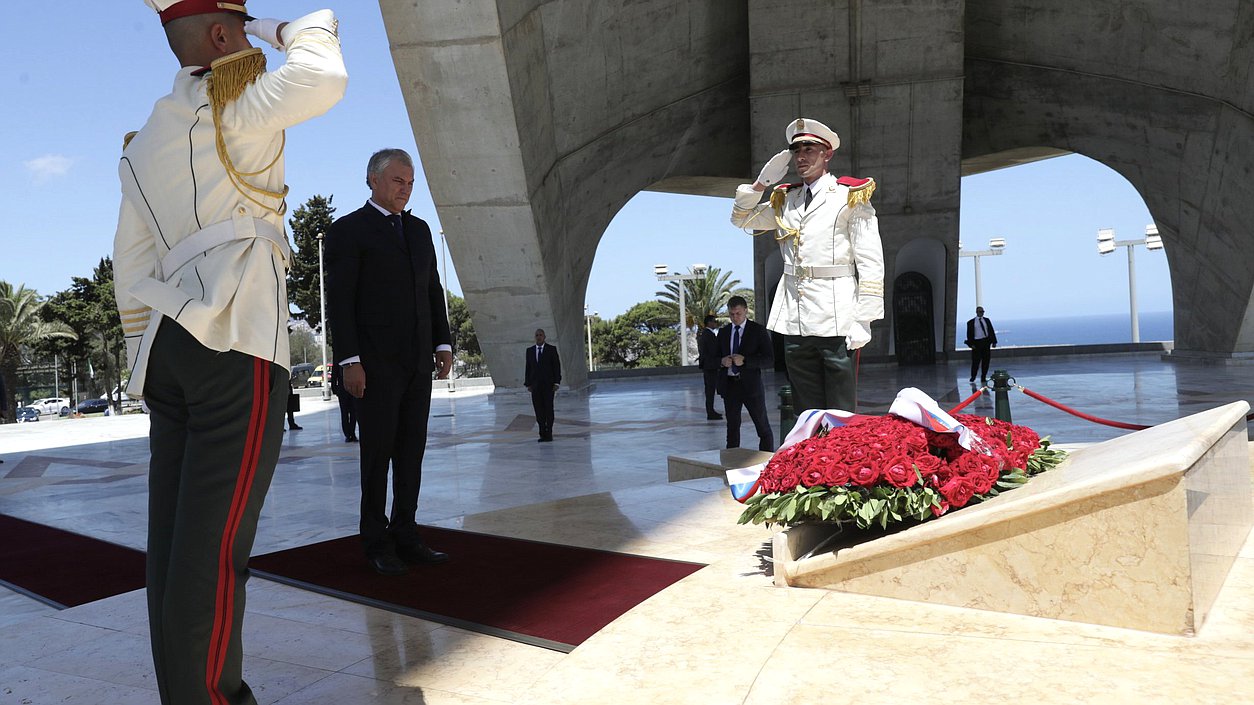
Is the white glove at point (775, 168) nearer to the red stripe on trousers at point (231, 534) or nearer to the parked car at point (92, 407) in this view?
the red stripe on trousers at point (231, 534)

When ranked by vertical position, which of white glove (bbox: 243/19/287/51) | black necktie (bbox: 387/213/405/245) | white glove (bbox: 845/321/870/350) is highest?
white glove (bbox: 243/19/287/51)

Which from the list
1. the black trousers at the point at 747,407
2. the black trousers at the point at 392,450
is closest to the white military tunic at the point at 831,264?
the black trousers at the point at 392,450

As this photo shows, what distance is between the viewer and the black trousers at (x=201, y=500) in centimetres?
207

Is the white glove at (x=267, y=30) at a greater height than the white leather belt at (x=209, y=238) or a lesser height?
greater

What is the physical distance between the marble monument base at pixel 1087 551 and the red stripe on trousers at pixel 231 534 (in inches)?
68.1

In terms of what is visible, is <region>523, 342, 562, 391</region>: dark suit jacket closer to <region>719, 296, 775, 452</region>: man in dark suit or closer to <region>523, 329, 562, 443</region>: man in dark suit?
<region>523, 329, 562, 443</region>: man in dark suit

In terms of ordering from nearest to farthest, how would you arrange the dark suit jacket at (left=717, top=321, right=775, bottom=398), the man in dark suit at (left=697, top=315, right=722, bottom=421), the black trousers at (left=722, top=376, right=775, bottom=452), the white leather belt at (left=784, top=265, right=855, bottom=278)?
the white leather belt at (left=784, top=265, right=855, bottom=278) < the black trousers at (left=722, top=376, right=775, bottom=452) < the dark suit jacket at (left=717, top=321, right=775, bottom=398) < the man in dark suit at (left=697, top=315, right=722, bottom=421)

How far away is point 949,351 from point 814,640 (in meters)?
24.9

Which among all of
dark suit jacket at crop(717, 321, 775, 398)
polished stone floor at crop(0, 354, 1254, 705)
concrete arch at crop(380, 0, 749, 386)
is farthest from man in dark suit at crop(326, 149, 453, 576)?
concrete arch at crop(380, 0, 749, 386)

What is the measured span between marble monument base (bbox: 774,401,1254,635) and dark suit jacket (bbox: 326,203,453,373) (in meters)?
1.97

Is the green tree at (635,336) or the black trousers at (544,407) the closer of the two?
the black trousers at (544,407)

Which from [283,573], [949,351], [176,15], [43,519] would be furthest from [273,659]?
[949,351]

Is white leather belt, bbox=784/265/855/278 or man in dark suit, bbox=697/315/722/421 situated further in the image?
man in dark suit, bbox=697/315/722/421

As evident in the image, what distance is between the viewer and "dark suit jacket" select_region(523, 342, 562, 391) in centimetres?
1171
